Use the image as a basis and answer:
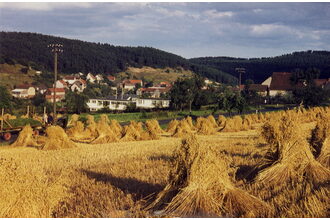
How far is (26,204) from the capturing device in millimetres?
7273

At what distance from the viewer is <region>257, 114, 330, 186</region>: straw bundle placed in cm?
1098

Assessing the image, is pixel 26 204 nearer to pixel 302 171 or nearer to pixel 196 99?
pixel 302 171

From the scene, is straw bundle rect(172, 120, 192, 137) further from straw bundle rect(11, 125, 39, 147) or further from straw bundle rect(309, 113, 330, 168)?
straw bundle rect(309, 113, 330, 168)

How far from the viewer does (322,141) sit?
13.9m

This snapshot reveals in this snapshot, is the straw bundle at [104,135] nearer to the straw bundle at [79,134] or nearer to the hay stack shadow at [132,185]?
the straw bundle at [79,134]

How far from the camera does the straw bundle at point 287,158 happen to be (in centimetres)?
1098

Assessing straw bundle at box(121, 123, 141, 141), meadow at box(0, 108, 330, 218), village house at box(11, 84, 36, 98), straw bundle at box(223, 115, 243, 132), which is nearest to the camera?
meadow at box(0, 108, 330, 218)

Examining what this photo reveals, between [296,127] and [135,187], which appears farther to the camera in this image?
[296,127]

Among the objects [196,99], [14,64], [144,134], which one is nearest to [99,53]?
[14,64]

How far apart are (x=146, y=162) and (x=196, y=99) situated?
204 feet

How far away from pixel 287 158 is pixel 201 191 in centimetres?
385

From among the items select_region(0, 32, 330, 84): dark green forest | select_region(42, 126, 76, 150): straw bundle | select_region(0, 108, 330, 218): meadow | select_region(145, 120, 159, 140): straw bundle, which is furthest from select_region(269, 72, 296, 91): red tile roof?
select_region(0, 108, 330, 218): meadow

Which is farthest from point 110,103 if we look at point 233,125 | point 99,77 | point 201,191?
point 201,191

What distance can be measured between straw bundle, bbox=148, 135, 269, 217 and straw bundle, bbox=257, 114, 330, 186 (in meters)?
2.27
